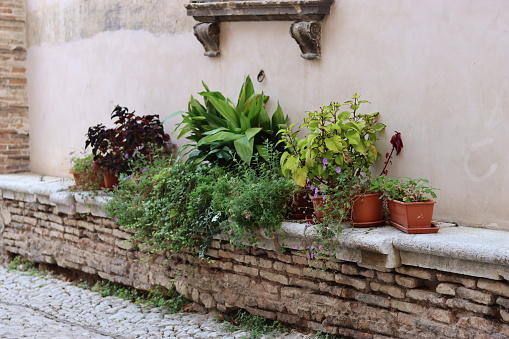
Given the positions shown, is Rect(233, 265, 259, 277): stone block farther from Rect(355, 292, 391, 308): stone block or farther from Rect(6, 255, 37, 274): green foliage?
Rect(6, 255, 37, 274): green foliage

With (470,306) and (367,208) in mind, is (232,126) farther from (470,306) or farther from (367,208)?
(470,306)

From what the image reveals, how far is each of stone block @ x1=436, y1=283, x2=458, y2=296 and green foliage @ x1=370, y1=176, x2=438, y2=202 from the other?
63 centimetres

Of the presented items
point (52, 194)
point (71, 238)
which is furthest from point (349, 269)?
point (52, 194)

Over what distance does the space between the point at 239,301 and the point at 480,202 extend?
204 cm

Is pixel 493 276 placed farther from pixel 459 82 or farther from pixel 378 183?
→ pixel 459 82

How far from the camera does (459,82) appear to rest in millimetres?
5070

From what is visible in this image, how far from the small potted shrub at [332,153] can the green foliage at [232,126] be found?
1.83ft

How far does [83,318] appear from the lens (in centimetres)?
652

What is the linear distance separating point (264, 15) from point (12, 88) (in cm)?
486

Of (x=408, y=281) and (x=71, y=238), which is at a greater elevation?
(x=408, y=281)

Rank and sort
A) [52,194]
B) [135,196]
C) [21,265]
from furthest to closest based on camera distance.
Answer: [21,265], [52,194], [135,196]

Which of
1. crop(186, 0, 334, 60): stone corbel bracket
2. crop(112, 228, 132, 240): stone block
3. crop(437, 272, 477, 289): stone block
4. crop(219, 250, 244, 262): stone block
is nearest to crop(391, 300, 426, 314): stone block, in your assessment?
crop(437, 272, 477, 289): stone block

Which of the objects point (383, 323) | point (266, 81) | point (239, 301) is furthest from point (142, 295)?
point (383, 323)

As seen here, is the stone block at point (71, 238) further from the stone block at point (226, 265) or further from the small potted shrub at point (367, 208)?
the small potted shrub at point (367, 208)
